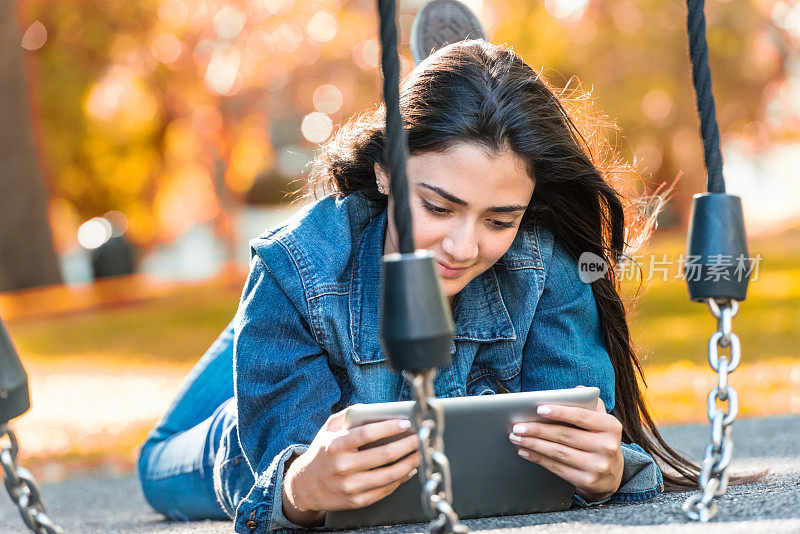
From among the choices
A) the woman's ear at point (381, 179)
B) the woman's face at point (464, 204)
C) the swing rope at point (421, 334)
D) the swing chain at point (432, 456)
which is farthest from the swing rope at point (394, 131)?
the woman's ear at point (381, 179)

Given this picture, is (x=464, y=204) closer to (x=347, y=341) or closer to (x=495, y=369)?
(x=347, y=341)

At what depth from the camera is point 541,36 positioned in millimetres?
12016

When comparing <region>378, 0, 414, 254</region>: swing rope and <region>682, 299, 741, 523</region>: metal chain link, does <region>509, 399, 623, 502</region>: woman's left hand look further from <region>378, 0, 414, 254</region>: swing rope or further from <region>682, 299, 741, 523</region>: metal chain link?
<region>378, 0, 414, 254</region>: swing rope

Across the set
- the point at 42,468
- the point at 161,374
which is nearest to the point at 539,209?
the point at 42,468

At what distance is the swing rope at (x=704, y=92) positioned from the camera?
1.45m

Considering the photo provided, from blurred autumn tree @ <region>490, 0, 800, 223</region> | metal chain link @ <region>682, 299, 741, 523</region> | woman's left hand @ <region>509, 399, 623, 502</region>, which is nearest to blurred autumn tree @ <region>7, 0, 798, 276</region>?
blurred autumn tree @ <region>490, 0, 800, 223</region>

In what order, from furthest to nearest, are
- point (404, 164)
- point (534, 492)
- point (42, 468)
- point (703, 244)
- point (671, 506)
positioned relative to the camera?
point (42, 468)
point (534, 492)
point (671, 506)
point (703, 244)
point (404, 164)

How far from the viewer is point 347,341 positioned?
2.20 m

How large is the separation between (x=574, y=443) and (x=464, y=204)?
0.59 meters

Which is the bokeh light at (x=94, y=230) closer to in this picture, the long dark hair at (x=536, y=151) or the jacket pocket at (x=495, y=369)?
the long dark hair at (x=536, y=151)

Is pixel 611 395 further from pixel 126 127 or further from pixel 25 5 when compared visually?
pixel 126 127

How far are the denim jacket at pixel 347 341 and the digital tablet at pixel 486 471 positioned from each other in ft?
0.64

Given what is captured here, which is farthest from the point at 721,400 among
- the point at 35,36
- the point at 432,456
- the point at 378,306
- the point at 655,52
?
the point at 35,36

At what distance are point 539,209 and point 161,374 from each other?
5.40 m
